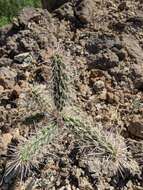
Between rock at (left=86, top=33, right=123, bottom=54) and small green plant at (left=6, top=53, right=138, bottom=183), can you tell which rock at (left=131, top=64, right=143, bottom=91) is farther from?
small green plant at (left=6, top=53, right=138, bottom=183)

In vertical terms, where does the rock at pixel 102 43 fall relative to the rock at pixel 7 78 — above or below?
above

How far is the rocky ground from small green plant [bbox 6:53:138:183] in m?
0.11

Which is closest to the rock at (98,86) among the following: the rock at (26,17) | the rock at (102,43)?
the rock at (102,43)

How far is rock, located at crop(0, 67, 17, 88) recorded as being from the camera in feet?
13.8

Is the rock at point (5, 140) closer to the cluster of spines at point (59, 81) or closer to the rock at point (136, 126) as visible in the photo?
the cluster of spines at point (59, 81)

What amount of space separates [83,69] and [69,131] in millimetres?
878

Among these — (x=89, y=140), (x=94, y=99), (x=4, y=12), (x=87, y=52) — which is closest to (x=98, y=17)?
(x=87, y=52)

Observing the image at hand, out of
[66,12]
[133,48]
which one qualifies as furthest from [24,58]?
[133,48]

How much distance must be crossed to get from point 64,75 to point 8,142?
2.24 feet

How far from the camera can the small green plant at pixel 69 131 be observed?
127 inches

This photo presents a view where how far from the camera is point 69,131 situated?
348 cm

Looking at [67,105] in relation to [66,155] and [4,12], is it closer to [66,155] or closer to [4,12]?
[66,155]

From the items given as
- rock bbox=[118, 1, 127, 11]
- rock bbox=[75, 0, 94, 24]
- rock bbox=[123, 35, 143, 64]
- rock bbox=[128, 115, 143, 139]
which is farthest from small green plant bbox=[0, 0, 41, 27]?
rock bbox=[128, 115, 143, 139]

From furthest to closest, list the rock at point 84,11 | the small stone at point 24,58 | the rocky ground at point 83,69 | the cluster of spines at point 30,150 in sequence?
the rock at point 84,11
the small stone at point 24,58
the rocky ground at point 83,69
the cluster of spines at point 30,150
